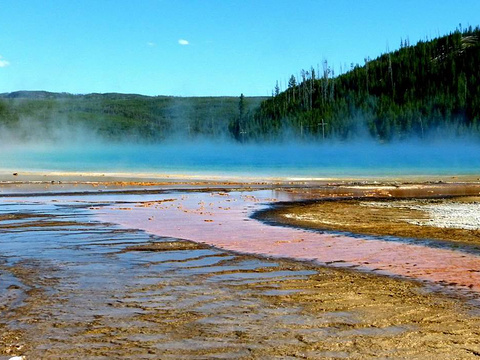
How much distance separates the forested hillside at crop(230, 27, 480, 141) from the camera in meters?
160

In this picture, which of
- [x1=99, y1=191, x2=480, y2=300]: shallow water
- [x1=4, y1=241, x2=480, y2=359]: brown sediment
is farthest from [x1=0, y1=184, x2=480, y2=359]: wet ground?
[x1=99, y1=191, x2=480, y2=300]: shallow water

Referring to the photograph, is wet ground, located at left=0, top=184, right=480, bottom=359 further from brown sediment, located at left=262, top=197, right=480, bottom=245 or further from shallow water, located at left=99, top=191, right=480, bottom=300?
brown sediment, located at left=262, top=197, right=480, bottom=245

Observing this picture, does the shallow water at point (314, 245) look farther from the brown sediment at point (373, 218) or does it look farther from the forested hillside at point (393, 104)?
the forested hillside at point (393, 104)

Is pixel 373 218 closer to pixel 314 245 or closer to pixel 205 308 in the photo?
pixel 314 245

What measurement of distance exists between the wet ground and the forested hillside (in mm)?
147380

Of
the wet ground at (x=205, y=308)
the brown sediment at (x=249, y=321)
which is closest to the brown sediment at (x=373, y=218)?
the wet ground at (x=205, y=308)

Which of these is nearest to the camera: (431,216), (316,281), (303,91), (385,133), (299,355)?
(299,355)

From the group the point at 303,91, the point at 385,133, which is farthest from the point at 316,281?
the point at 303,91

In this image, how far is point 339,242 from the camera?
15.9 m

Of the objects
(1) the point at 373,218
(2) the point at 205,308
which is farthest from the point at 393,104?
(2) the point at 205,308

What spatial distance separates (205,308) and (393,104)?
16814cm

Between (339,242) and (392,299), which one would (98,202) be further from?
(392,299)

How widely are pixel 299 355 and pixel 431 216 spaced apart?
653 inches

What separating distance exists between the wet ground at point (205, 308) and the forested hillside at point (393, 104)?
147 metres
